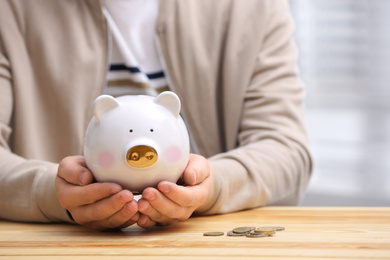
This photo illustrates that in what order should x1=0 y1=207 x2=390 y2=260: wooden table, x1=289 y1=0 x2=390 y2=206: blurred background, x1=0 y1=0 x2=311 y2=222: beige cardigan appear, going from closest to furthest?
x1=0 y1=207 x2=390 y2=260: wooden table < x1=0 y1=0 x2=311 y2=222: beige cardigan < x1=289 y1=0 x2=390 y2=206: blurred background

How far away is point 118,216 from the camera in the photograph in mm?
630

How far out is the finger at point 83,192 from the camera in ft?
2.00

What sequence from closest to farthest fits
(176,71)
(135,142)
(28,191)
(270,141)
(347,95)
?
(135,142), (28,191), (270,141), (176,71), (347,95)

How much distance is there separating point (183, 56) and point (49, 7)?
28 centimetres

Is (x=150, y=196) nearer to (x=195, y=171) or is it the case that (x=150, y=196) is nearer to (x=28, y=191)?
(x=195, y=171)

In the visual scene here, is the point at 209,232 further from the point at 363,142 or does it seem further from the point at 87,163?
the point at 363,142

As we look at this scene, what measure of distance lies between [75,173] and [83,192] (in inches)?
1.1

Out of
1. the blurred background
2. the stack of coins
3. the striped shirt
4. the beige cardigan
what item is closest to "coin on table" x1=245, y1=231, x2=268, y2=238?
the stack of coins

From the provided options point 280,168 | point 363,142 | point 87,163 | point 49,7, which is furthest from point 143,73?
point 363,142

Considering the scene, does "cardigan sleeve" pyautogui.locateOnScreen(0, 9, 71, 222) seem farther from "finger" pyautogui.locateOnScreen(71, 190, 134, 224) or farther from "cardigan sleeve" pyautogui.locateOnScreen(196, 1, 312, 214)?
"cardigan sleeve" pyautogui.locateOnScreen(196, 1, 312, 214)

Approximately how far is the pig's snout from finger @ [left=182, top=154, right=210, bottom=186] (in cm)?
7

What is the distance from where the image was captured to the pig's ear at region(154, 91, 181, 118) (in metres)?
0.63

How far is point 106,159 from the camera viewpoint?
1.98ft

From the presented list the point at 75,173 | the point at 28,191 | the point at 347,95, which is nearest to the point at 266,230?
the point at 75,173
